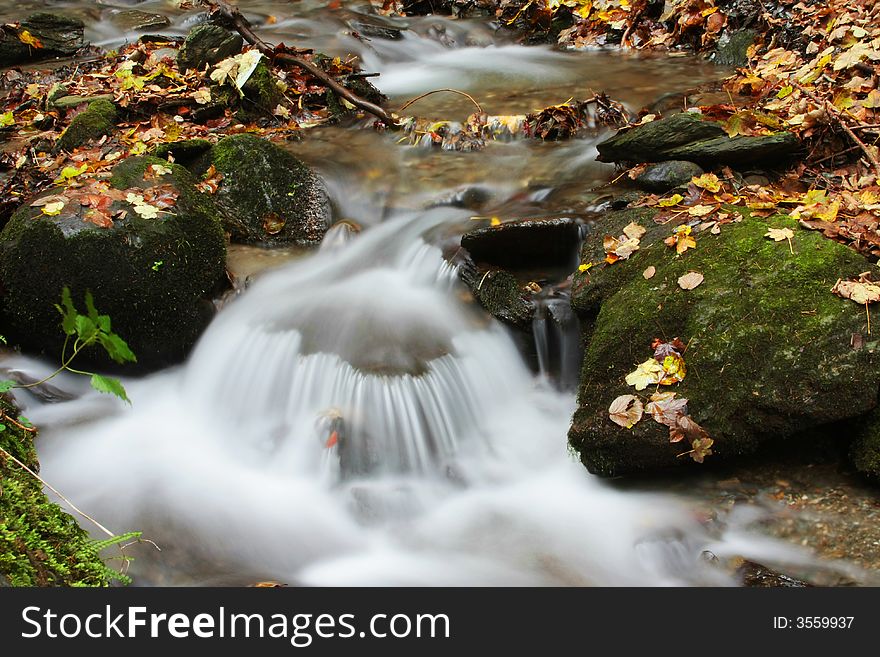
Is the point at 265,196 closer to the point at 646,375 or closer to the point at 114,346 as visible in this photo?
the point at 646,375

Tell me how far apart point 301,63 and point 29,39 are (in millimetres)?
4748

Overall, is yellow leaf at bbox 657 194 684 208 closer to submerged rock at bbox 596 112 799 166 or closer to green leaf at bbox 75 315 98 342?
submerged rock at bbox 596 112 799 166

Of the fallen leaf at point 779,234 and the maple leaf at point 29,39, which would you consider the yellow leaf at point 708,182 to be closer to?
the fallen leaf at point 779,234

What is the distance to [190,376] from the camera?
546cm

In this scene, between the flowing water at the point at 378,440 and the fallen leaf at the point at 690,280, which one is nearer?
the flowing water at the point at 378,440

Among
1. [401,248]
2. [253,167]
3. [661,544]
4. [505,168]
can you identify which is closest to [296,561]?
[661,544]

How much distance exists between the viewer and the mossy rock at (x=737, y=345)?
3.84 m

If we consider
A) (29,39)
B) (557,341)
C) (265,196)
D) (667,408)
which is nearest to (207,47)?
(265,196)

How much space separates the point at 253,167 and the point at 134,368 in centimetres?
216

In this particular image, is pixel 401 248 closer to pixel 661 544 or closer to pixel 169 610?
pixel 661 544

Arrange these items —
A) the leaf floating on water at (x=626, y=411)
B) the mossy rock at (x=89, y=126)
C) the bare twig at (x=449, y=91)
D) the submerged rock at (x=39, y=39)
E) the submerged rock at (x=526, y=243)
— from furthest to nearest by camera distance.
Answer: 1. the submerged rock at (x=39, y=39)
2. the bare twig at (x=449, y=91)
3. the mossy rock at (x=89, y=126)
4. the submerged rock at (x=526, y=243)
5. the leaf floating on water at (x=626, y=411)

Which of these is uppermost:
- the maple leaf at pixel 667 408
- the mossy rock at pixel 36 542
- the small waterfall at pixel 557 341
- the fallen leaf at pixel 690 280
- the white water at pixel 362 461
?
the fallen leaf at pixel 690 280

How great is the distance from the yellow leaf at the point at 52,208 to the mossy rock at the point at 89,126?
231 centimetres

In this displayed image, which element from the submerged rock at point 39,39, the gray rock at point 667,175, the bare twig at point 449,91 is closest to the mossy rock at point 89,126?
the bare twig at point 449,91
